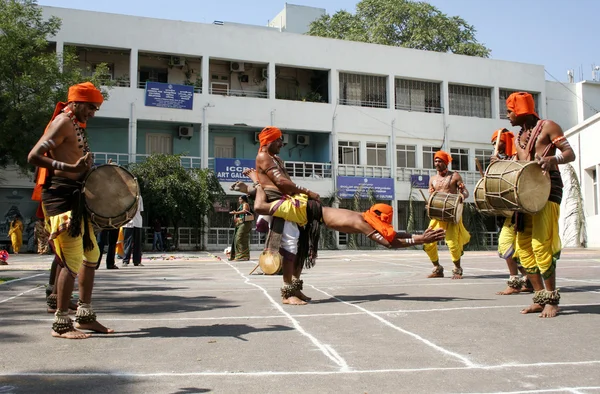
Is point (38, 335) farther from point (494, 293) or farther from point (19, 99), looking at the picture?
point (19, 99)

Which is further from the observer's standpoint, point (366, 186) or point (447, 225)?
point (366, 186)

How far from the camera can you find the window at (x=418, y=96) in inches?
1481

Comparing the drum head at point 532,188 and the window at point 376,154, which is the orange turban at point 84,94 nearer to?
the drum head at point 532,188

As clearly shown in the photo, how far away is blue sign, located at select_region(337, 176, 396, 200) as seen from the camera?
34406mm

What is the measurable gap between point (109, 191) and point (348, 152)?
31006 mm

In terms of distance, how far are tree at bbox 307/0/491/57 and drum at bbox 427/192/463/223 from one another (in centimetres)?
3782

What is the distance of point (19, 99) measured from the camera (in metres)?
24.9

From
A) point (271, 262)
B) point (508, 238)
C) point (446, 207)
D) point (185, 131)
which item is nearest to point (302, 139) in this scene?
point (185, 131)

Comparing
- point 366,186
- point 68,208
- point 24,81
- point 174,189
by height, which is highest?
point 24,81

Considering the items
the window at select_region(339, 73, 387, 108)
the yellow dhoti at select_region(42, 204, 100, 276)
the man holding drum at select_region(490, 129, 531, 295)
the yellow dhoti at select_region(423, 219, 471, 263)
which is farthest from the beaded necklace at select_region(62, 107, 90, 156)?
the window at select_region(339, 73, 387, 108)

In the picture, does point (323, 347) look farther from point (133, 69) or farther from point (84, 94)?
point (133, 69)

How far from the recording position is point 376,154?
36.4m

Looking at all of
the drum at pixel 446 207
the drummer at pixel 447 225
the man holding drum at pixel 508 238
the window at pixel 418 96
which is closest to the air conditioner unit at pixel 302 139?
the window at pixel 418 96

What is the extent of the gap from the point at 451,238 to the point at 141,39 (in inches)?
1016
